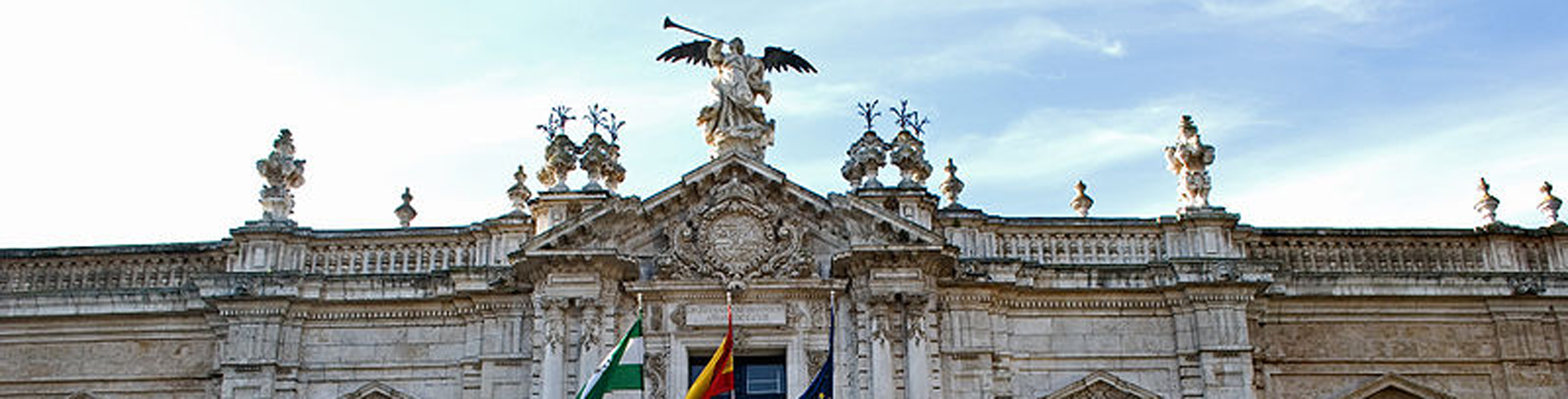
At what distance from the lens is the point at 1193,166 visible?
23.5 meters

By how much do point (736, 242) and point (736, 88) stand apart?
2677mm

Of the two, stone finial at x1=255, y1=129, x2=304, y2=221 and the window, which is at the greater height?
stone finial at x1=255, y1=129, x2=304, y2=221

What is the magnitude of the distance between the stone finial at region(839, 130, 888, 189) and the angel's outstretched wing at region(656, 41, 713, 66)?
2737mm

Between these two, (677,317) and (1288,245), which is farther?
(1288,245)

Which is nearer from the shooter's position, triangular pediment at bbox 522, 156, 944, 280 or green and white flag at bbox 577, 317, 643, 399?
green and white flag at bbox 577, 317, 643, 399

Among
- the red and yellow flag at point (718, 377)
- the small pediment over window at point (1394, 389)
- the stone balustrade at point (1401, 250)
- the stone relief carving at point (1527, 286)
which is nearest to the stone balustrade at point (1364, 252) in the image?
the stone balustrade at point (1401, 250)

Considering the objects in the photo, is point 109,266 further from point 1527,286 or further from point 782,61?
point 1527,286

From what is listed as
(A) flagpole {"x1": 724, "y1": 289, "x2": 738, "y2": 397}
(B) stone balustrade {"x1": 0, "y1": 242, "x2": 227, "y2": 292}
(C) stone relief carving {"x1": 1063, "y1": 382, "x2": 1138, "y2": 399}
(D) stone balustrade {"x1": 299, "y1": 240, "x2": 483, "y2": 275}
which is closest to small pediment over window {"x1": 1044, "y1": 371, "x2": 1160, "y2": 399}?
(C) stone relief carving {"x1": 1063, "y1": 382, "x2": 1138, "y2": 399}

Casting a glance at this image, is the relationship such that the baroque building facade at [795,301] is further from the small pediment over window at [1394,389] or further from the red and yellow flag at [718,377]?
the red and yellow flag at [718,377]

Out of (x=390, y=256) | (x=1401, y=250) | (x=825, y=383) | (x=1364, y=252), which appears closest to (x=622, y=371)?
(x=825, y=383)

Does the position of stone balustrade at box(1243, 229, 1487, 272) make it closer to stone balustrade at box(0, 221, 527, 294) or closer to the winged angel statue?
the winged angel statue

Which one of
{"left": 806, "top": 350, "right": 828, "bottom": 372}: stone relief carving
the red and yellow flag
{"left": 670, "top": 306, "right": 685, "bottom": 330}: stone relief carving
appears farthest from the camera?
{"left": 670, "top": 306, "right": 685, "bottom": 330}: stone relief carving

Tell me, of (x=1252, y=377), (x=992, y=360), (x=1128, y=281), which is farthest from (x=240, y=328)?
(x=1252, y=377)

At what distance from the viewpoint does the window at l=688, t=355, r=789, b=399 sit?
22.0 meters
